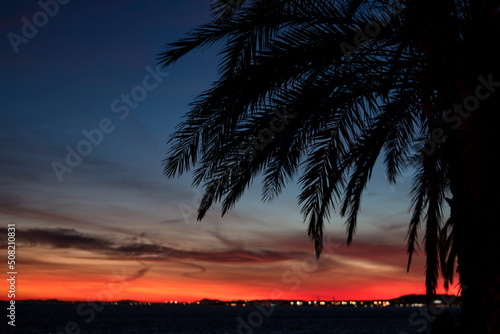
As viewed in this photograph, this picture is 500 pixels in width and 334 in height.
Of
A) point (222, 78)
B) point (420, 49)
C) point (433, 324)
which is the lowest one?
point (433, 324)

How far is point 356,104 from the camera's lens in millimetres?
7047

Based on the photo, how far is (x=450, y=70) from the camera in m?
5.41

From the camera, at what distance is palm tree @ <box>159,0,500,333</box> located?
5043 millimetres

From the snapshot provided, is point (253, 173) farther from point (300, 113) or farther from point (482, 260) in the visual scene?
point (482, 260)

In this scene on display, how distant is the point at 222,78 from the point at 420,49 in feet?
8.62

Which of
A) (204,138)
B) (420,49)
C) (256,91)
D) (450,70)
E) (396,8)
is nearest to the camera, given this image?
(420,49)

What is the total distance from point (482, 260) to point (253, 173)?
10.3 feet

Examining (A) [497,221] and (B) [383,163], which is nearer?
(A) [497,221]

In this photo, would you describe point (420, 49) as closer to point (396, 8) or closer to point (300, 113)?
point (396, 8)

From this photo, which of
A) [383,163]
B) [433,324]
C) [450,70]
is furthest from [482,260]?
[433,324]

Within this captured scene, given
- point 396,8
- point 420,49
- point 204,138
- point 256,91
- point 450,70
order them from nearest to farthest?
point 420,49 → point 450,70 → point 396,8 → point 256,91 → point 204,138

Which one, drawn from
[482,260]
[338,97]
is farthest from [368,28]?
[482,260]

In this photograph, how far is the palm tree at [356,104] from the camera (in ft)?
16.5

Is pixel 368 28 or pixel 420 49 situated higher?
pixel 368 28
